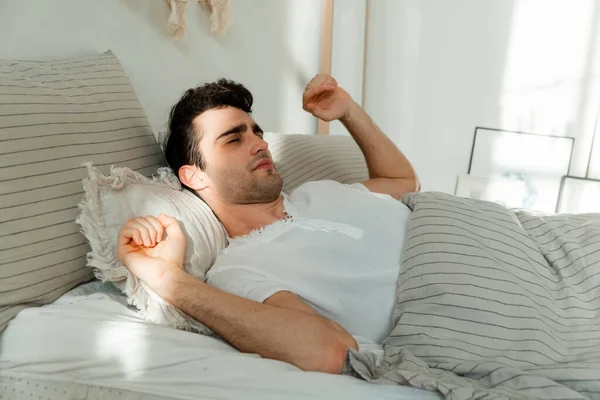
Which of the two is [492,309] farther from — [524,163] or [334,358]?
[524,163]

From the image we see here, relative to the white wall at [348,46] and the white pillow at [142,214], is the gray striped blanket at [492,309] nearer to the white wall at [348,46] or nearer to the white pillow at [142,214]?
the white pillow at [142,214]

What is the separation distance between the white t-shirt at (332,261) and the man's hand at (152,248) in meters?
0.11

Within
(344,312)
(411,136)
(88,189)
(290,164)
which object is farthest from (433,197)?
(411,136)

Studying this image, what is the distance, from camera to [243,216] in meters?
1.36

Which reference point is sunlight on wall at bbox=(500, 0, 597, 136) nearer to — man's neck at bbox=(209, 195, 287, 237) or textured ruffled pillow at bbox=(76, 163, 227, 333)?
man's neck at bbox=(209, 195, 287, 237)

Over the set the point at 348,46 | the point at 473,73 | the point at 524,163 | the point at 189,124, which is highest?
the point at 348,46

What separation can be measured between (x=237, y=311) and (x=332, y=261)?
0.30m

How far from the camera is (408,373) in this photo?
853 mm

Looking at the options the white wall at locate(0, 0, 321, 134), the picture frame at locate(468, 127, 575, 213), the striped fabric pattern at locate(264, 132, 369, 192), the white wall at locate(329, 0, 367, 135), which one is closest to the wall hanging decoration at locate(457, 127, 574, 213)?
the picture frame at locate(468, 127, 575, 213)

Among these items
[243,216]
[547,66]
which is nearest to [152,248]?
[243,216]

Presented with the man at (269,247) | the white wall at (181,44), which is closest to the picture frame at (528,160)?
the white wall at (181,44)

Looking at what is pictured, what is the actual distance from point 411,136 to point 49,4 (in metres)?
2.03

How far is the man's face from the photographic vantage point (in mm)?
1343

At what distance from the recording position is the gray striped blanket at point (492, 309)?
870mm
